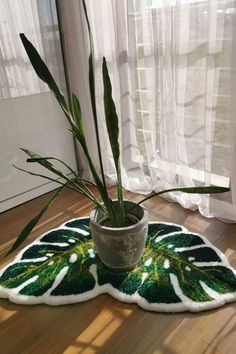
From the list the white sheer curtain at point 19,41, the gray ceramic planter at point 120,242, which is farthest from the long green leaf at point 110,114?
the white sheer curtain at point 19,41

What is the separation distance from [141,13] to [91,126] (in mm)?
836

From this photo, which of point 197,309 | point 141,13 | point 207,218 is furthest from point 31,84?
point 197,309

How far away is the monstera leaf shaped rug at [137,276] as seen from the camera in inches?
51.2

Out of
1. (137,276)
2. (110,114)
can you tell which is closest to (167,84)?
(110,114)

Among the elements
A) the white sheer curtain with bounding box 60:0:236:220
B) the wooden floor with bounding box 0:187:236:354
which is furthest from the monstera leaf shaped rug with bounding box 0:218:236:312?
the white sheer curtain with bounding box 60:0:236:220

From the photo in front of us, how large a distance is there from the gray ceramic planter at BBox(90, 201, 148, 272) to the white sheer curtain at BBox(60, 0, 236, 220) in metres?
0.59

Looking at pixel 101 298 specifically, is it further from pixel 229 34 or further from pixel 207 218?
pixel 229 34

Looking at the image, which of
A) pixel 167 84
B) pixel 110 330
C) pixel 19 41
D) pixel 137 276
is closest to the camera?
pixel 110 330

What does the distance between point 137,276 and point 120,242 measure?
0.23m

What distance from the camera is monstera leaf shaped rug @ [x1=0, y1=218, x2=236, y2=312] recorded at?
1.30 m

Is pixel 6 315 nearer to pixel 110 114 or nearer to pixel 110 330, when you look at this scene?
pixel 110 330

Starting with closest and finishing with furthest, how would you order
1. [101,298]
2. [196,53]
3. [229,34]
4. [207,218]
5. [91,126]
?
[101,298] < [229,34] < [196,53] < [207,218] < [91,126]

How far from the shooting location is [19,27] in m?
1.96

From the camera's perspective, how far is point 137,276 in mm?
1427
